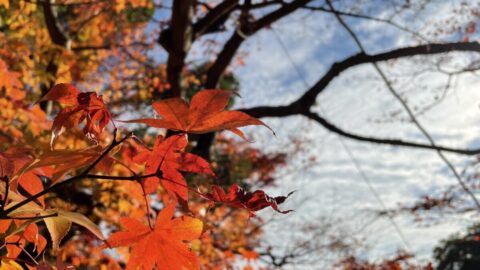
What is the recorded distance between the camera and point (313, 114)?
442cm

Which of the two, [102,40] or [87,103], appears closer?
[87,103]

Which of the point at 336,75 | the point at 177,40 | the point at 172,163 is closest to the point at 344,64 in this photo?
the point at 336,75

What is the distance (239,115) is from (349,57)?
3605 mm

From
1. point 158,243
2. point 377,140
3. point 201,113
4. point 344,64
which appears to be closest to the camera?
point 201,113

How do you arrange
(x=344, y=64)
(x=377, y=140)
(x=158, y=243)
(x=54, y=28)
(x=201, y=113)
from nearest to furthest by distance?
1. (x=201, y=113)
2. (x=158, y=243)
3. (x=344, y=64)
4. (x=377, y=140)
5. (x=54, y=28)

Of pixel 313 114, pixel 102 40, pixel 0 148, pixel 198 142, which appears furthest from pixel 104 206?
pixel 102 40

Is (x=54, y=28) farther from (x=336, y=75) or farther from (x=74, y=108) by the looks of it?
(x=74, y=108)

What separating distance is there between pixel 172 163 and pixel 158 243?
146 millimetres

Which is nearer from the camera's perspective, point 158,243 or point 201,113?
point 201,113

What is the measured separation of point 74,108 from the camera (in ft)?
2.49

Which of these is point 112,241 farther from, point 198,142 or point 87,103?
point 198,142

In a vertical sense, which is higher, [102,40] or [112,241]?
[102,40]

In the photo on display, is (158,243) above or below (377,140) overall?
below

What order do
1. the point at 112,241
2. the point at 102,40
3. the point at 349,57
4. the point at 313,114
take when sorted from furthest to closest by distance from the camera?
the point at 102,40 → the point at 313,114 → the point at 349,57 → the point at 112,241
